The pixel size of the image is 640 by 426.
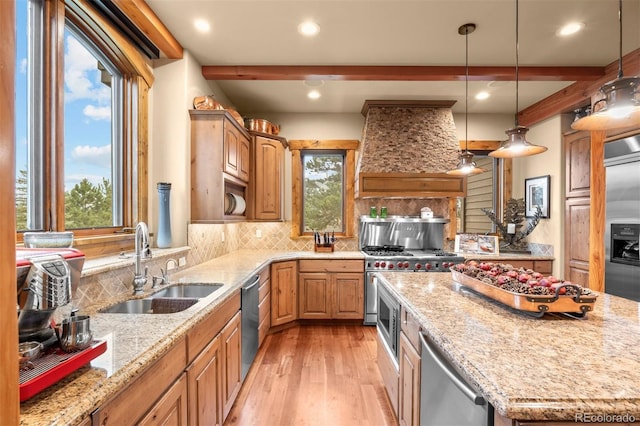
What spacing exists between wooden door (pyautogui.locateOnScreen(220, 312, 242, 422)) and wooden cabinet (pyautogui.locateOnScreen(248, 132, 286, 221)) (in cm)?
178

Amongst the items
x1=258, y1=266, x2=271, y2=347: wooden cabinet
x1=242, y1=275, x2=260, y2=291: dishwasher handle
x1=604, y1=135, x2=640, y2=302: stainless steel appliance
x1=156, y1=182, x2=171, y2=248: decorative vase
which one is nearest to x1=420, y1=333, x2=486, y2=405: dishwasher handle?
x1=242, y1=275, x2=260, y2=291: dishwasher handle

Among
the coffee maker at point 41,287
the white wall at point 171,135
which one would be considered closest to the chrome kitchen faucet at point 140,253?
the white wall at point 171,135

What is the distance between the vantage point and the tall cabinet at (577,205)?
3.39 meters

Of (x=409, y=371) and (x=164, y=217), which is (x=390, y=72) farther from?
(x=409, y=371)

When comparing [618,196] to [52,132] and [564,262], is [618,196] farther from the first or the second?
[52,132]

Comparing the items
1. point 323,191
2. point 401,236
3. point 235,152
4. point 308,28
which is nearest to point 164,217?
point 235,152

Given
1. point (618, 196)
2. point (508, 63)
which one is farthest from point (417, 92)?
point (618, 196)

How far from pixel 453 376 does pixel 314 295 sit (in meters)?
2.81

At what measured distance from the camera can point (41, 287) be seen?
2.56 feet

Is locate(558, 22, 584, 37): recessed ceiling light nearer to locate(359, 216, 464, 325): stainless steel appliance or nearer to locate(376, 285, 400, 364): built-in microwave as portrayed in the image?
locate(359, 216, 464, 325): stainless steel appliance

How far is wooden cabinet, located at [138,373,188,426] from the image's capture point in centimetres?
112

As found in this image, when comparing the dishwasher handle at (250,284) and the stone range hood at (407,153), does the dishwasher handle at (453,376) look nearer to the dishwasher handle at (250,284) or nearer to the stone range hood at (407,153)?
the dishwasher handle at (250,284)

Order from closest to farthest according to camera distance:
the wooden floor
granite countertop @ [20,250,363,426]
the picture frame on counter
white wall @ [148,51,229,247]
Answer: granite countertop @ [20,250,363,426] → the wooden floor → white wall @ [148,51,229,247] → the picture frame on counter

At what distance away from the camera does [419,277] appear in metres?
2.29
